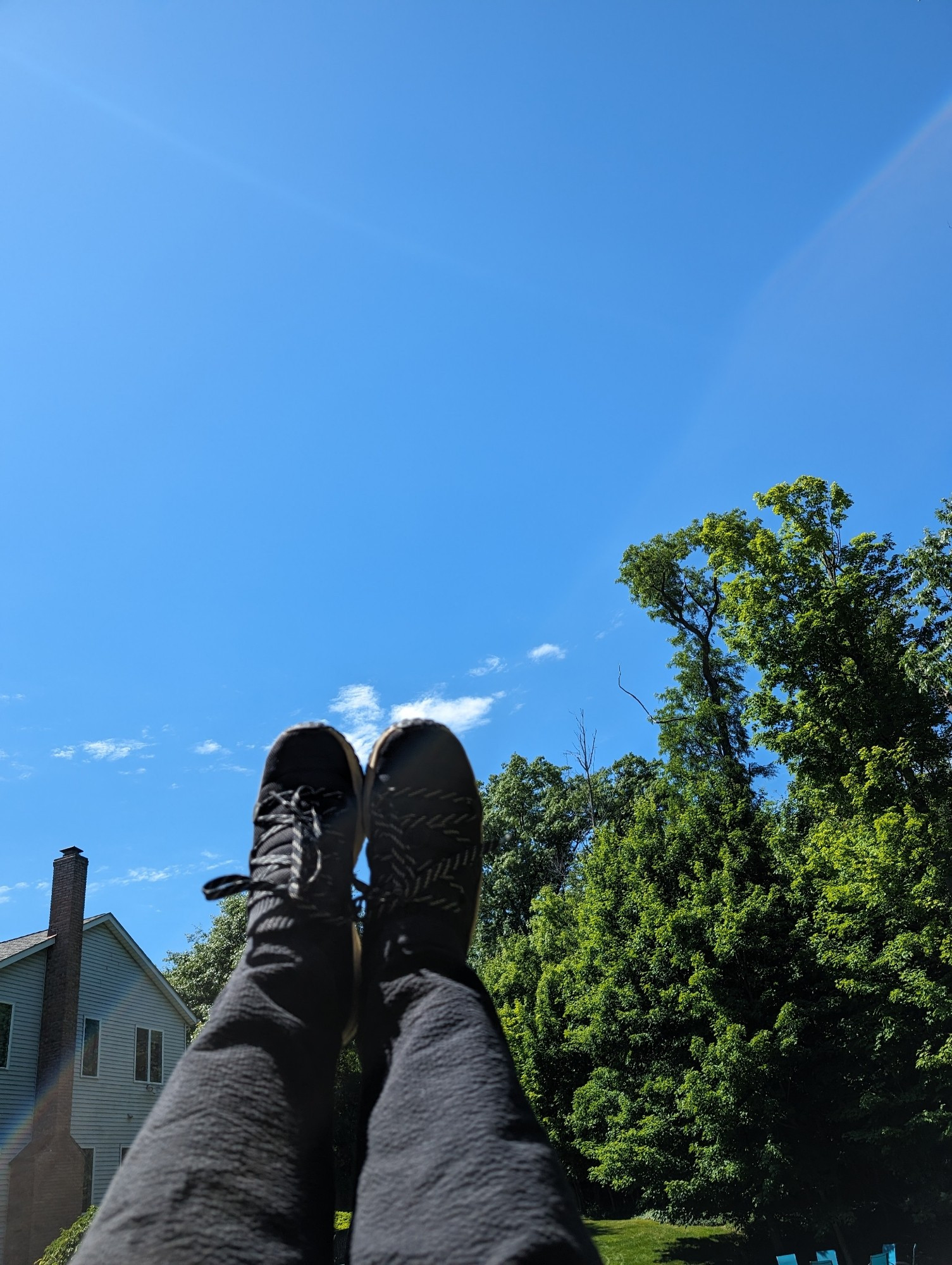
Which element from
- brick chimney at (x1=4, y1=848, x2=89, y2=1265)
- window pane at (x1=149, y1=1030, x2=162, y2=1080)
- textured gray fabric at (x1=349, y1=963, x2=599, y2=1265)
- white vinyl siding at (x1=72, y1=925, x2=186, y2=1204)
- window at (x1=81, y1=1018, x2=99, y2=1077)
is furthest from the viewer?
window pane at (x1=149, y1=1030, x2=162, y2=1080)

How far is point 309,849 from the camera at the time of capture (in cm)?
162

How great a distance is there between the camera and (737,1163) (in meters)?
9.73

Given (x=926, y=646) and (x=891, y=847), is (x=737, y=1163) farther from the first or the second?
(x=926, y=646)

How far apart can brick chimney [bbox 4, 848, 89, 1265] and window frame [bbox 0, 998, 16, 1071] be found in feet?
1.92

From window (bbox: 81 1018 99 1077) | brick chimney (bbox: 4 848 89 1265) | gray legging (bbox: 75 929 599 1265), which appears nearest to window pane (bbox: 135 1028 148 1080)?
window (bbox: 81 1018 99 1077)

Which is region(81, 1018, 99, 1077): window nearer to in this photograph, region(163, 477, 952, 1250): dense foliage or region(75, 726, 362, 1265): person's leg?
region(163, 477, 952, 1250): dense foliage

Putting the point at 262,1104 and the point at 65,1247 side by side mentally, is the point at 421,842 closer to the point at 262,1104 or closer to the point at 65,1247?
the point at 262,1104

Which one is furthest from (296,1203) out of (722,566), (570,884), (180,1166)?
(570,884)

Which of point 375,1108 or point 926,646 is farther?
point 926,646

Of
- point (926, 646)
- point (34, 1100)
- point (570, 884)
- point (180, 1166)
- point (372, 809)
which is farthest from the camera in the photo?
point (570, 884)

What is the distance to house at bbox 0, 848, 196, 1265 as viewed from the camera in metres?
13.0

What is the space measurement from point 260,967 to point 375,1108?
1.05 ft

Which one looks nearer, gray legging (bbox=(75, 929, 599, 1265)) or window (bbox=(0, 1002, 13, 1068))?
gray legging (bbox=(75, 929, 599, 1265))

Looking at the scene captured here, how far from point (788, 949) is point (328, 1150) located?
11.8 metres
